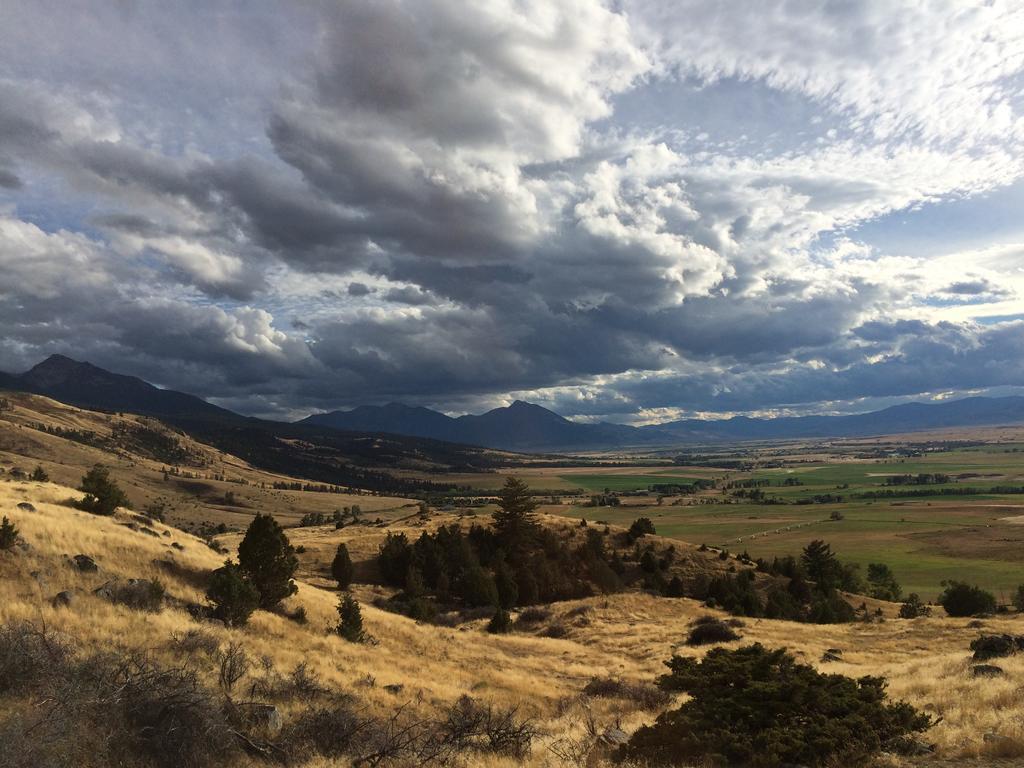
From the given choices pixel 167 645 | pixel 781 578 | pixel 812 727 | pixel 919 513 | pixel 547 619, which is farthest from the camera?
pixel 919 513

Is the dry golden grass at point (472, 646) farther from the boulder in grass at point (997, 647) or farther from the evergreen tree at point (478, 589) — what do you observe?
the evergreen tree at point (478, 589)

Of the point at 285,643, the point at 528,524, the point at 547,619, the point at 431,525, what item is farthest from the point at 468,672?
the point at 431,525

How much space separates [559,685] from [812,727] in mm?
17275

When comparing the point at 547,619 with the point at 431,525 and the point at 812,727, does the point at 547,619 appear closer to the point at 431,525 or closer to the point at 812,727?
the point at 431,525

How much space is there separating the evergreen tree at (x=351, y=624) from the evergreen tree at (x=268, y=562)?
3.54 m

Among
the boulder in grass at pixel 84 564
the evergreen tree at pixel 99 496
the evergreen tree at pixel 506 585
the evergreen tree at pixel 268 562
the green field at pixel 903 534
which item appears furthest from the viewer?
the green field at pixel 903 534

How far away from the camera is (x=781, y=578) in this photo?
73188mm

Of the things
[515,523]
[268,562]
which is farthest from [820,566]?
[268,562]

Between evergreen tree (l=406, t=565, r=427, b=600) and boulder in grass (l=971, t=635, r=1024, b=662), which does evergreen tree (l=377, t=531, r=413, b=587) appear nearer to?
evergreen tree (l=406, t=565, r=427, b=600)

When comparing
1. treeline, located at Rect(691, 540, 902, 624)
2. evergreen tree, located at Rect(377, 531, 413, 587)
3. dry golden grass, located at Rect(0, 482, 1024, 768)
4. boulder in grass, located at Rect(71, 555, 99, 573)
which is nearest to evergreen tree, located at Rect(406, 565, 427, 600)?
evergreen tree, located at Rect(377, 531, 413, 587)

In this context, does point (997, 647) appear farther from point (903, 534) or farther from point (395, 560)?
point (903, 534)

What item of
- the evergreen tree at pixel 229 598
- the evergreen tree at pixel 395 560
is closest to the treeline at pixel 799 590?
the evergreen tree at pixel 395 560

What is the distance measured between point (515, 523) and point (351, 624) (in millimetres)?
42985

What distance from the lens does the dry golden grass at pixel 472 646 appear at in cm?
1694
